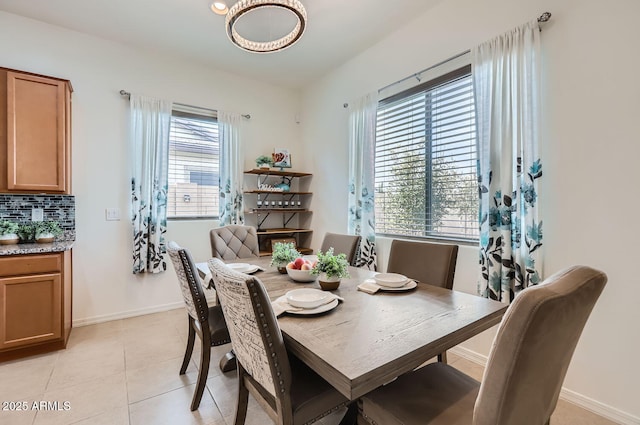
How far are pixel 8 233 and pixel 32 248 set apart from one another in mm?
400

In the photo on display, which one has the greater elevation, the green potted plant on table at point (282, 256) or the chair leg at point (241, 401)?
the green potted plant on table at point (282, 256)

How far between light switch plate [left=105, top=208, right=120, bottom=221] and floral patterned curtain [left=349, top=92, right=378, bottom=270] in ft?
8.38

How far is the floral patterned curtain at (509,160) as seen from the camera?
1971 mm

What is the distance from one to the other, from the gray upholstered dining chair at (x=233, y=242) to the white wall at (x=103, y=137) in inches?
40.1

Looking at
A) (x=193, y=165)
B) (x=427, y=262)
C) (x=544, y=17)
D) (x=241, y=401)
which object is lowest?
(x=241, y=401)

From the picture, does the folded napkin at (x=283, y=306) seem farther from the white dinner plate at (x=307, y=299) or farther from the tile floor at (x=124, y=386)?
the tile floor at (x=124, y=386)

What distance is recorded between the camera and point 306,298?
4.59ft

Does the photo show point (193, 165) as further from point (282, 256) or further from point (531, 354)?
point (531, 354)

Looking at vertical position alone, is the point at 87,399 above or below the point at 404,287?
below

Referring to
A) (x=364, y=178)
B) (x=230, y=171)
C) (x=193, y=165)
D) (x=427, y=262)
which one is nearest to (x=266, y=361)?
(x=427, y=262)

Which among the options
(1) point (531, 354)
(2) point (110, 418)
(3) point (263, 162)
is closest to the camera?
(1) point (531, 354)

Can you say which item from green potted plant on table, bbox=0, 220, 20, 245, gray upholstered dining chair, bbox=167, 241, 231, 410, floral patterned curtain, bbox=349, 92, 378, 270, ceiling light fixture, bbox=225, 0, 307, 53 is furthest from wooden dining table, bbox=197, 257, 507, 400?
green potted plant on table, bbox=0, 220, 20, 245

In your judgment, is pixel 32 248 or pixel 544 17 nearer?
pixel 544 17

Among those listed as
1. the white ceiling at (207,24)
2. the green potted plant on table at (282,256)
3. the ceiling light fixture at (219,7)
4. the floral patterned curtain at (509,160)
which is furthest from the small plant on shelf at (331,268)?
the ceiling light fixture at (219,7)
